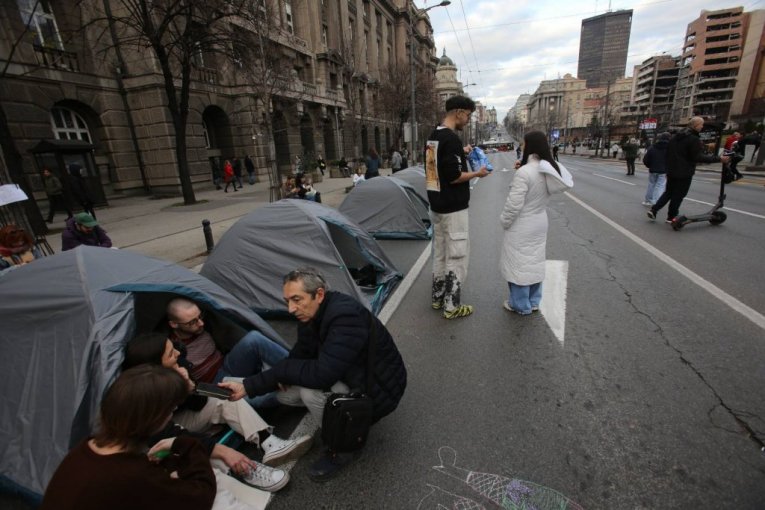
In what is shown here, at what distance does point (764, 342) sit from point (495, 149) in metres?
57.7

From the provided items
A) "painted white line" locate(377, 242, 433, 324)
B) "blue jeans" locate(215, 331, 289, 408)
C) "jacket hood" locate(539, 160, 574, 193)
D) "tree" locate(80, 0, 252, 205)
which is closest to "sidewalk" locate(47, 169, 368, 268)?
"tree" locate(80, 0, 252, 205)

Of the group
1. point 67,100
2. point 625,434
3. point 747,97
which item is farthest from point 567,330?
point 747,97

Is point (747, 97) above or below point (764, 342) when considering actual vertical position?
above

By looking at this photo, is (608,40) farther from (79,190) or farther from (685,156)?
(79,190)

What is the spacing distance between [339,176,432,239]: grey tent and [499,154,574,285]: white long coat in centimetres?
401

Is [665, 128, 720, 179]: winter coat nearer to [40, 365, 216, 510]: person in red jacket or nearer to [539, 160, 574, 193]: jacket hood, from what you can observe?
[539, 160, 574, 193]: jacket hood

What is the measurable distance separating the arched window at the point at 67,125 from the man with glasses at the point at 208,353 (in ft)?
56.3

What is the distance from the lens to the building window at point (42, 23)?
1354 cm

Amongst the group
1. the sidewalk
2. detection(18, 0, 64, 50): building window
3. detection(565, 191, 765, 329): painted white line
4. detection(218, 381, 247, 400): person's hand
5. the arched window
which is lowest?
the sidewalk

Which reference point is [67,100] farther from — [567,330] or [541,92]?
[541,92]

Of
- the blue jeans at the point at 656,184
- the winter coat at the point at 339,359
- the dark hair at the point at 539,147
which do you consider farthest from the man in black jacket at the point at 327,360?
the blue jeans at the point at 656,184

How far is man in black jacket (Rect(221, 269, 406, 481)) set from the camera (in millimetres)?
2082

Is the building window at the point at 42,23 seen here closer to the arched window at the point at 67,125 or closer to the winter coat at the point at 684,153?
the arched window at the point at 67,125

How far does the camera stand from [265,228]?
4.54m
